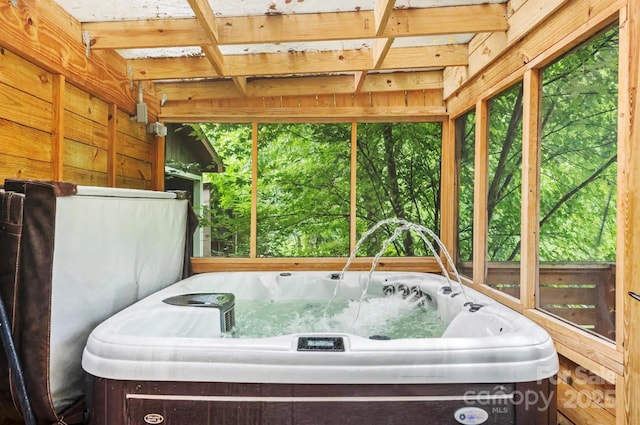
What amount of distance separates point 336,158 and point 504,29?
1.79m

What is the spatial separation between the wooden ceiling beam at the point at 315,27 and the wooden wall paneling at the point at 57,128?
470 millimetres

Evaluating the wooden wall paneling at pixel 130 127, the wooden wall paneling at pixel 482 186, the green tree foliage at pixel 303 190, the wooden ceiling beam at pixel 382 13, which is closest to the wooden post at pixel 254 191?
the green tree foliage at pixel 303 190

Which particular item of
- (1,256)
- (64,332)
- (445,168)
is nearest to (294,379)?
(64,332)

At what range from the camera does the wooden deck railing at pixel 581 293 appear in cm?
153

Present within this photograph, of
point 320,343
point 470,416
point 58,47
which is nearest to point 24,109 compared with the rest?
point 58,47

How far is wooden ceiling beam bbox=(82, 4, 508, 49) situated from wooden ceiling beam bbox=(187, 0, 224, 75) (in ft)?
0.15

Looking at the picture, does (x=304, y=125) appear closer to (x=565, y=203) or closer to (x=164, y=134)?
(x=164, y=134)

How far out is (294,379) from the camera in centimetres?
135

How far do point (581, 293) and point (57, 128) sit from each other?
9.06 feet

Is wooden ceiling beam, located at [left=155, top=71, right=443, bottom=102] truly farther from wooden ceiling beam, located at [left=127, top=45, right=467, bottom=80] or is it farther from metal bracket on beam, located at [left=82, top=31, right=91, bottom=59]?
metal bracket on beam, located at [left=82, top=31, right=91, bottom=59]

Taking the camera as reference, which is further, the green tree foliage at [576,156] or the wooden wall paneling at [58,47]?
the wooden wall paneling at [58,47]

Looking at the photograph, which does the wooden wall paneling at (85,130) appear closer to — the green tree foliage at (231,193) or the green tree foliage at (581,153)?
the green tree foliage at (231,193)

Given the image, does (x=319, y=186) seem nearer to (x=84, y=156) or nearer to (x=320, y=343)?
(x=84, y=156)

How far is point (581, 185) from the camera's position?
1726 mm
